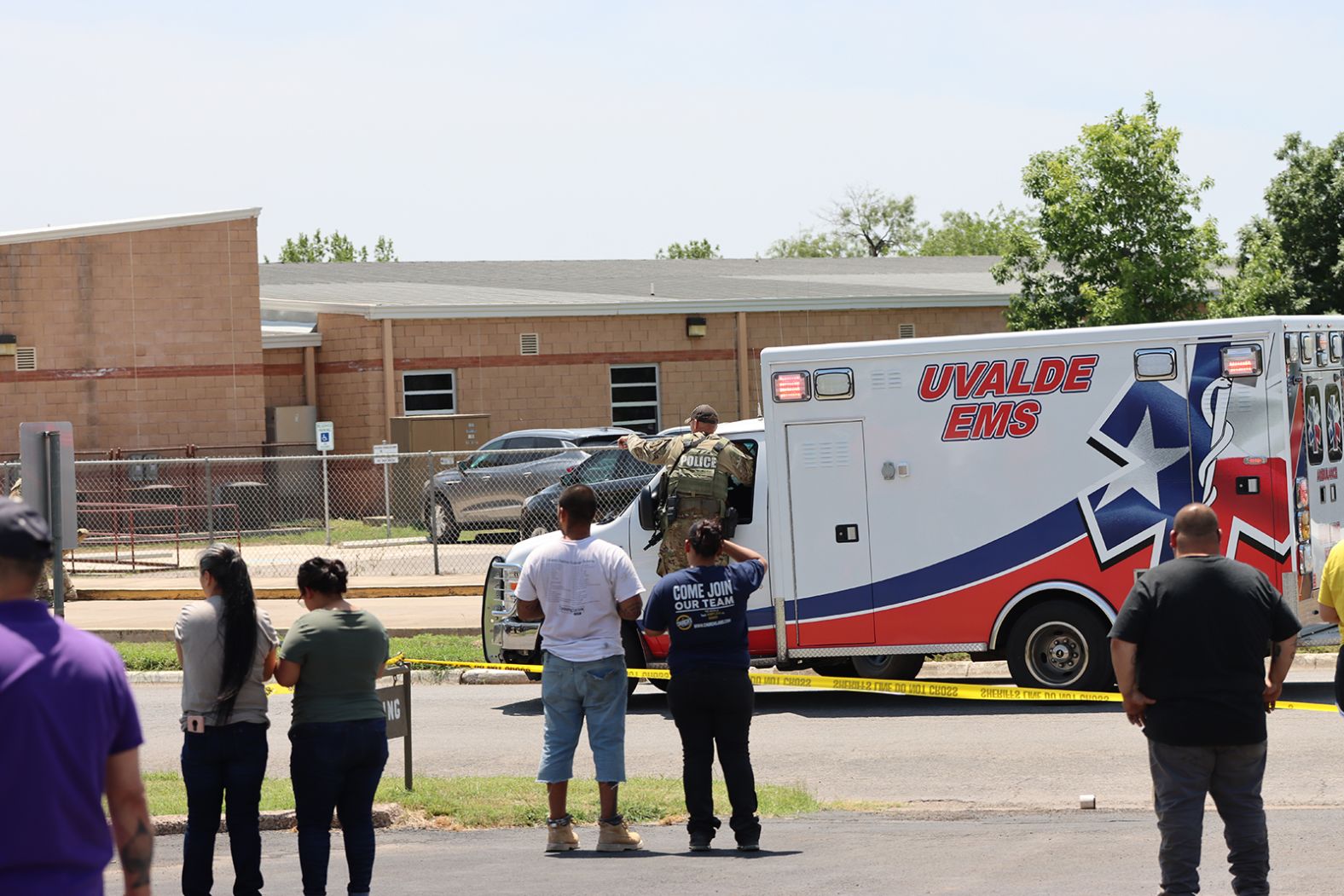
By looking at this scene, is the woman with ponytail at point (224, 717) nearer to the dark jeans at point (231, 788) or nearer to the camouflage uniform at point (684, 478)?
the dark jeans at point (231, 788)

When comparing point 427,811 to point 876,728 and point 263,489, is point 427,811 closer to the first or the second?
point 876,728

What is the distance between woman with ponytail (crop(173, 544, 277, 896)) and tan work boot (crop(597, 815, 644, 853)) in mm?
1906

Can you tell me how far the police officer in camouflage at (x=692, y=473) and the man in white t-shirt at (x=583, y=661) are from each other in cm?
386

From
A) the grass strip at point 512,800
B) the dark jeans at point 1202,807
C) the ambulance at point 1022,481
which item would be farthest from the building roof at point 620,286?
the dark jeans at point 1202,807

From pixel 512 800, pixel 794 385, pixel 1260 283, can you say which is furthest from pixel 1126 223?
pixel 512 800

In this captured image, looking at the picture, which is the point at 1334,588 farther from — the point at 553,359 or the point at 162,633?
the point at 553,359

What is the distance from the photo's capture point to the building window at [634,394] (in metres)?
36.9

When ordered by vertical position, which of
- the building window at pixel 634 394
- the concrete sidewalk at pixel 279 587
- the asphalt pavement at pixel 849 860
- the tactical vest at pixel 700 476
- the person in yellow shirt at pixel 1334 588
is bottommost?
the asphalt pavement at pixel 849 860

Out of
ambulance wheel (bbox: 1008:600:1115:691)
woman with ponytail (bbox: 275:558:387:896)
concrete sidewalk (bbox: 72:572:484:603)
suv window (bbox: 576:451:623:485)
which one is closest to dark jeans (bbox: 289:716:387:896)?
woman with ponytail (bbox: 275:558:387:896)

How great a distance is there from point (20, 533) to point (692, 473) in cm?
862

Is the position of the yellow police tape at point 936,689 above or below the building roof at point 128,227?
below

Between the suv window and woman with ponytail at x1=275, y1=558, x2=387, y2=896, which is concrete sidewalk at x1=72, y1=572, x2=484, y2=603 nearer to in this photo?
the suv window

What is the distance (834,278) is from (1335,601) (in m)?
39.1

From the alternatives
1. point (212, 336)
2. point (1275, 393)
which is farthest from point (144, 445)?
point (1275, 393)
